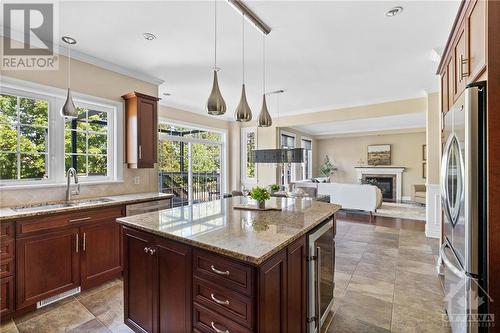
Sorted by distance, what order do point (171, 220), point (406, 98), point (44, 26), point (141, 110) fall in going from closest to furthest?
point (171, 220), point (44, 26), point (141, 110), point (406, 98)

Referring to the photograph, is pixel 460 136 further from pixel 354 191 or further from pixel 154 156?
pixel 354 191

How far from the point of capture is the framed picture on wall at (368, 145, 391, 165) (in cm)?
961

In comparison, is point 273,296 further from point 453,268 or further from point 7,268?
point 7,268

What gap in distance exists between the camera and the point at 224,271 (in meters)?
1.33

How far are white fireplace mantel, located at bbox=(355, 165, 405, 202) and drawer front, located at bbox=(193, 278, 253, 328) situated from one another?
9.62 m

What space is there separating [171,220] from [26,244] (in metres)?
1.44

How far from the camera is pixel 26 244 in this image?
86.8 inches

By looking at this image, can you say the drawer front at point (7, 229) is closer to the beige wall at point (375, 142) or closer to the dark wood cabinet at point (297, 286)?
the dark wood cabinet at point (297, 286)

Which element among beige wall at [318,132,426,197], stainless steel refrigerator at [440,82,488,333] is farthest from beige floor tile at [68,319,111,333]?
beige wall at [318,132,426,197]

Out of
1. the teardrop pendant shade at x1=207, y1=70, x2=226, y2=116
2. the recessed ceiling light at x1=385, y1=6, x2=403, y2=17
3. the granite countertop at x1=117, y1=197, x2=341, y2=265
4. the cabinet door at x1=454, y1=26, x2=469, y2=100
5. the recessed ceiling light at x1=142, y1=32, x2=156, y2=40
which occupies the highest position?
the recessed ceiling light at x1=385, y1=6, x2=403, y2=17

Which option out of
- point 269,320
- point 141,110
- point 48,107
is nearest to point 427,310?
point 269,320

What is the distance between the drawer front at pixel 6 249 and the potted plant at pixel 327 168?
1001 cm

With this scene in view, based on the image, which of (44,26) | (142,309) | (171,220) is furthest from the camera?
(44,26)

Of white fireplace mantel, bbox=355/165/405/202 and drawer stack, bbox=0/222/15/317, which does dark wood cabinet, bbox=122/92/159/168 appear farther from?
white fireplace mantel, bbox=355/165/405/202
